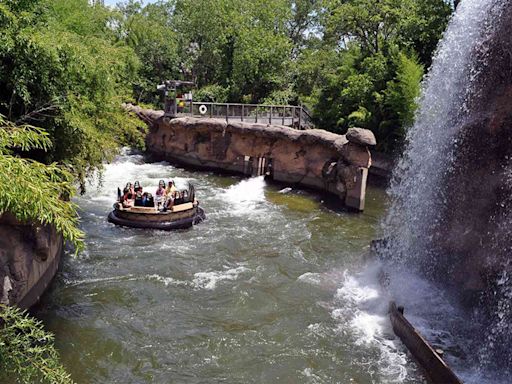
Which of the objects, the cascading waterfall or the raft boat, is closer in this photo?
the cascading waterfall

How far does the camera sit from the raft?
1466 centimetres

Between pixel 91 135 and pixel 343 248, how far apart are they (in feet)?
25.3

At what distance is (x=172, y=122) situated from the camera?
25.7m

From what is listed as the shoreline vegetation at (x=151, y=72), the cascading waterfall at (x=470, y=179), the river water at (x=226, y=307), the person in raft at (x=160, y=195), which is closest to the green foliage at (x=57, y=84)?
the shoreline vegetation at (x=151, y=72)

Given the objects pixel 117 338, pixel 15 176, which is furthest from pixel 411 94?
pixel 15 176

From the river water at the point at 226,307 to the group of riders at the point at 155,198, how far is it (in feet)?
3.13

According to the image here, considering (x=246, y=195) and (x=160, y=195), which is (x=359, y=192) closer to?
(x=246, y=195)

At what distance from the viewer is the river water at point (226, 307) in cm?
835

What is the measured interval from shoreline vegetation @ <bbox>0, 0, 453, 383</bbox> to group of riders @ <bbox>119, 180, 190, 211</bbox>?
4.39ft

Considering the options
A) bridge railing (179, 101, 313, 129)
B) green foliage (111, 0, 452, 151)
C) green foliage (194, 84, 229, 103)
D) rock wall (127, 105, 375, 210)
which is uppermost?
green foliage (111, 0, 452, 151)

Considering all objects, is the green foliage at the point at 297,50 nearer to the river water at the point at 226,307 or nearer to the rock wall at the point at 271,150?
the rock wall at the point at 271,150

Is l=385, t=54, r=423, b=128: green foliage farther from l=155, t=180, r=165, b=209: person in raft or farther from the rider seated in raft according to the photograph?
l=155, t=180, r=165, b=209: person in raft

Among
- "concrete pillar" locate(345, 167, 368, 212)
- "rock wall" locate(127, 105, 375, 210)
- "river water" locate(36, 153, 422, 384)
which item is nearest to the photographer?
"river water" locate(36, 153, 422, 384)

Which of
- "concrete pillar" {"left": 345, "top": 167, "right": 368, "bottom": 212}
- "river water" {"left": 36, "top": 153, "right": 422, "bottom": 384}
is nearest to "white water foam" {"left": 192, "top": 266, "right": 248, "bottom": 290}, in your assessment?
"river water" {"left": 36, "top": 153, "right": 422, "bottom": 384}
